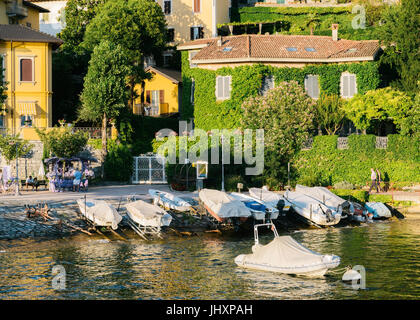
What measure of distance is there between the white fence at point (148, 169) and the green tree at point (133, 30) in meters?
12.7

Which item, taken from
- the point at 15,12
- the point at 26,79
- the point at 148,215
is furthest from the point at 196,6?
the point at 148,215

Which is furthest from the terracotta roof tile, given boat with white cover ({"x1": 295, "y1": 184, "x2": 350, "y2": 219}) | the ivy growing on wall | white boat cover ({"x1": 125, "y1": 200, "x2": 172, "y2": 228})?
white boat cover ({"x1": 125, "y1": 200, "x2": 172, "y2": 228})

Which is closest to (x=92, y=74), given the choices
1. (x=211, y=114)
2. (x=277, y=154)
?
(x=211, y=114)

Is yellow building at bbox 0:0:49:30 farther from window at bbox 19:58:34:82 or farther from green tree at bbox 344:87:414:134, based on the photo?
green tree at bbox 344:87:414:134

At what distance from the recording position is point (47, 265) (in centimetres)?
2944

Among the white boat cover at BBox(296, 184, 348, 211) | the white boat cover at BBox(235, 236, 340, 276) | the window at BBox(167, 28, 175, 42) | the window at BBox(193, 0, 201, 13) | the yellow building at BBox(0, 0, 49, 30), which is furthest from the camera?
the window at BBox(167, 28, 175, 42)

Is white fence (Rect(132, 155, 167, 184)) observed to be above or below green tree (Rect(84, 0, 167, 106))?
below

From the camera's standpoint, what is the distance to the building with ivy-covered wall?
182ft

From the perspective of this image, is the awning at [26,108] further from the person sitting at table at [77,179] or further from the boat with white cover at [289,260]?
the boat with white cover at [289,260]

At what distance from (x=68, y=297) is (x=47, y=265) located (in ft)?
15.8

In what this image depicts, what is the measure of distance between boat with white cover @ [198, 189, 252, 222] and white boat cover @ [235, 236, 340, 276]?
26.1ft

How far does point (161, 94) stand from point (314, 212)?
3167 centimetres

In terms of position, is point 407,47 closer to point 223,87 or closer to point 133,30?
point 223,87

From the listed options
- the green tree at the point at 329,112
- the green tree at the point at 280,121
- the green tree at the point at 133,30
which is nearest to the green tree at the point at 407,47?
the green tree at the point at 329,112
